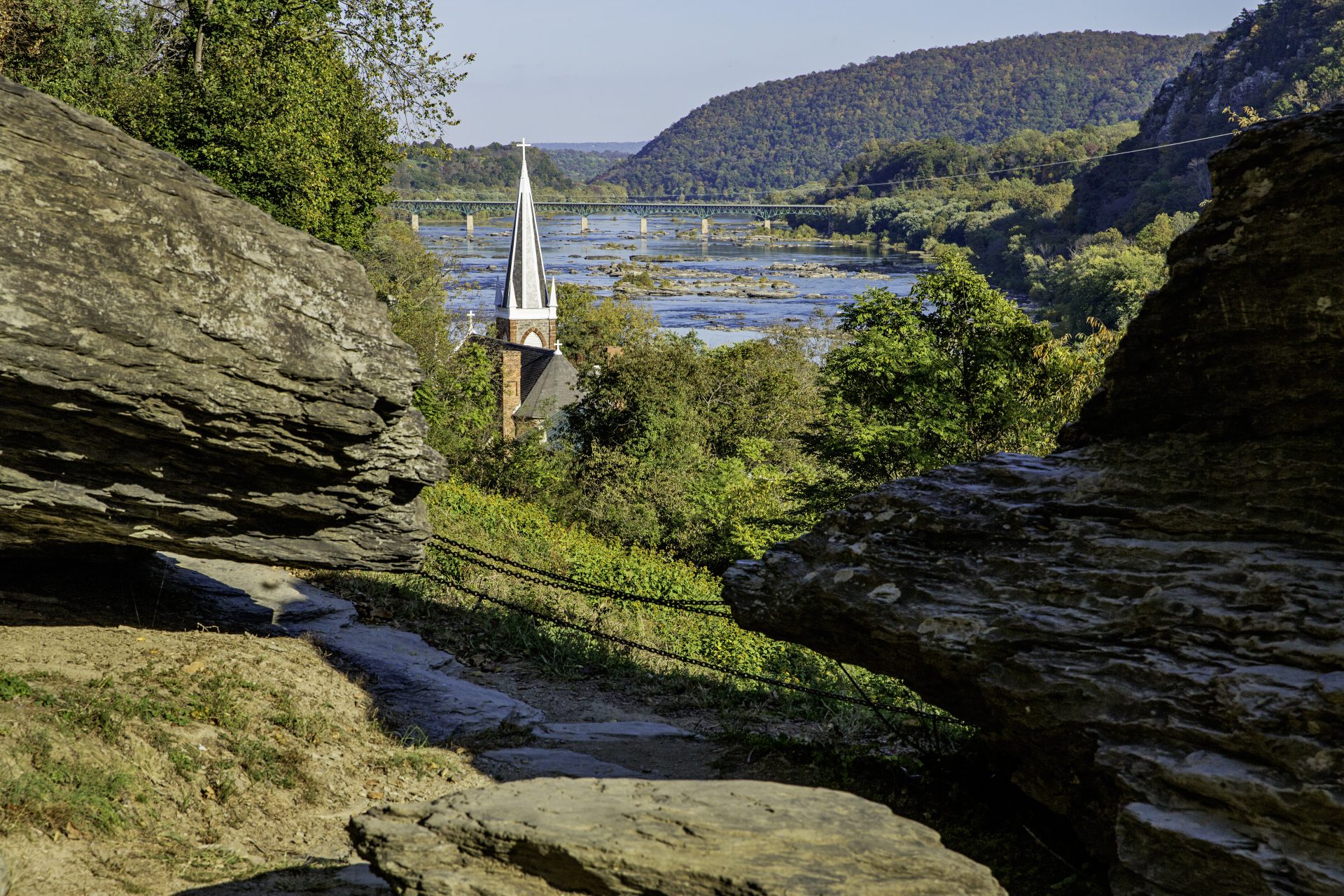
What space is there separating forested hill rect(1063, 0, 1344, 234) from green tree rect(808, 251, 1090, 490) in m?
52.3

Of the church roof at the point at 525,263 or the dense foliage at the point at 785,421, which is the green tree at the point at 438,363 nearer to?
the dense foliage at the point at 785,421

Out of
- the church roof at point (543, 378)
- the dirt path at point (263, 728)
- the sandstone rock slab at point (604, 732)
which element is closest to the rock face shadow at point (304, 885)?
the dirt path at point (263, 728)

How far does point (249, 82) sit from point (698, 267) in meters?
105

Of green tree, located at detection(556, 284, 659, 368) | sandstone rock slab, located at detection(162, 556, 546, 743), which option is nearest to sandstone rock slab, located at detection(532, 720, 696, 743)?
sandstone rock slab, located at detection(162, 556, 546, 743)

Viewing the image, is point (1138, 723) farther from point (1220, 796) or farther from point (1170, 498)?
point (1170, 498)

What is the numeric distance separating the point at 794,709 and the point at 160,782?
5530mm

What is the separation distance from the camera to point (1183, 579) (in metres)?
5.61

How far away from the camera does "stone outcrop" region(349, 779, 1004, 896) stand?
393 cm

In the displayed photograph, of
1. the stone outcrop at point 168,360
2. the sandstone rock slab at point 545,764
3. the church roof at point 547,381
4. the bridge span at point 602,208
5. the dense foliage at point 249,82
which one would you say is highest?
the bridge span at point 602,208

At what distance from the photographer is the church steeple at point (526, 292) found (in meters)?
53.6

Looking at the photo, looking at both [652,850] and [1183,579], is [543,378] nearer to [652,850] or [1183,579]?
[1183,579]

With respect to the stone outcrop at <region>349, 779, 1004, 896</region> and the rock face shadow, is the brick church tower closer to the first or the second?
the rock face shadow

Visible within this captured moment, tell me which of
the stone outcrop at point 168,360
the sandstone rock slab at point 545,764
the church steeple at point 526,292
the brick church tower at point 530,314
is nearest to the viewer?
the stone outcrop at point 168,360

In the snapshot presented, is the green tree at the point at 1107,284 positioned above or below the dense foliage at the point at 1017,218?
below
